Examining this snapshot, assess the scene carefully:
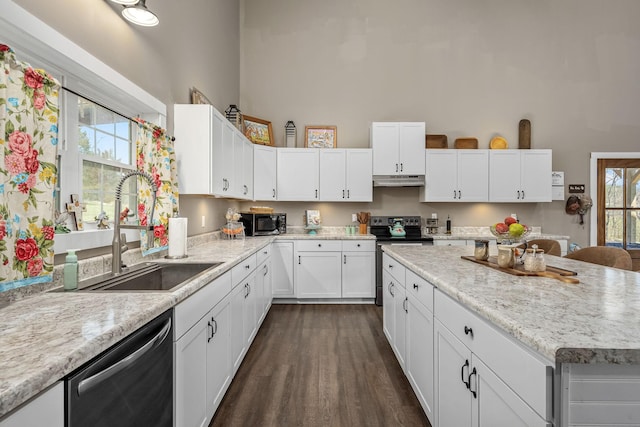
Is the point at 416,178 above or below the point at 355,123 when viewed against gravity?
below

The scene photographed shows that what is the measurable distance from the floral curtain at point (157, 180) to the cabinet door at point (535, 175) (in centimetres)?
446

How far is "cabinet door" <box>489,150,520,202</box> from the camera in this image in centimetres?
429

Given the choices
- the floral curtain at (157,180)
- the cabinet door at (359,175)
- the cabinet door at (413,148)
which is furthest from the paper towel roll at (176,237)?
the cabinet door at (413,148)

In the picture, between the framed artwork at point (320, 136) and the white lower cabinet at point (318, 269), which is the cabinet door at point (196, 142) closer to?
the white lower cabinet at point (318, 269)

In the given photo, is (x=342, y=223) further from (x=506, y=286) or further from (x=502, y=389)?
(x=502, y=389)

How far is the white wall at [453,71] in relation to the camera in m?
4.66

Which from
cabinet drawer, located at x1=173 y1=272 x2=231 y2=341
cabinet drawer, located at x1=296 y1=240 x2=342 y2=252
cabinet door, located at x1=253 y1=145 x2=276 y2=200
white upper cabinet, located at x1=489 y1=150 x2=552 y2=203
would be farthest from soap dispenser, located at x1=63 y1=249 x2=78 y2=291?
white upper cabinet, located at x1=489 y1=150 x2=552 y2=203

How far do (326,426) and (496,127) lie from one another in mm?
4706

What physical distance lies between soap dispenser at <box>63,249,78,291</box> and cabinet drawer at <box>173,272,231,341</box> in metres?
0.48

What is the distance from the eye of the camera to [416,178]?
4.35 m

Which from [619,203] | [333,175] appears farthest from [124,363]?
[619,203]

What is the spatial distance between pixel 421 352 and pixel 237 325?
4.13 ft

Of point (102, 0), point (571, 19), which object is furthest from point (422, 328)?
point (571, 19)

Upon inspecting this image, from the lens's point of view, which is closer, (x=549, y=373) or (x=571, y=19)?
(x=549, y=373)
